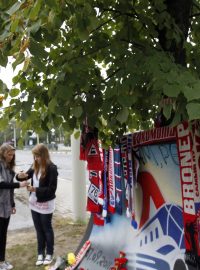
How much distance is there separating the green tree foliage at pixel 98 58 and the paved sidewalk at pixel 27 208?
5592 millimetres

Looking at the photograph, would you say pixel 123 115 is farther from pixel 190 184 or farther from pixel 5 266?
pixel 5 266

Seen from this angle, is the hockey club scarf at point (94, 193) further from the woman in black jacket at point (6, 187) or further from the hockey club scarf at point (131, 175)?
the woman in black jacket at point (6, 187)

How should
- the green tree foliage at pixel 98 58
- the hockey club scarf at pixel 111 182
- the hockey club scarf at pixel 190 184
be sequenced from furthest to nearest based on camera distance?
the hockey club scarf at pixel 111 182, the hockey club scarf at pixel 190 184, the green tree foliage at pixel 98 58

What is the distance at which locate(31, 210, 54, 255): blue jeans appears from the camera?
228 inches

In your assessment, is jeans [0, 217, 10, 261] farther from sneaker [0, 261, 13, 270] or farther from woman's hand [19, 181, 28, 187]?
woman's hand [19, 181, 28, 187]

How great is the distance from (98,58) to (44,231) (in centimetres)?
333

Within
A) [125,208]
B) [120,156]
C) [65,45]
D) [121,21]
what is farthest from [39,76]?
[125,208]

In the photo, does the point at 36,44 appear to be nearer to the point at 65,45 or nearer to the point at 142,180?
the point at 65,45

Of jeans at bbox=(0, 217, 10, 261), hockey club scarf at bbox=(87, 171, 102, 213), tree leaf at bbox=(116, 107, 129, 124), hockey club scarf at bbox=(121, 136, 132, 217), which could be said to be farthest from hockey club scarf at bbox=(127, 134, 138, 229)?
jeans at bbox=(0, 217, 10, 261)

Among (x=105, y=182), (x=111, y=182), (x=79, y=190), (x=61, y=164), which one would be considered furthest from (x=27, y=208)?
(x=61, y=164)

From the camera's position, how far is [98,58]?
329cm

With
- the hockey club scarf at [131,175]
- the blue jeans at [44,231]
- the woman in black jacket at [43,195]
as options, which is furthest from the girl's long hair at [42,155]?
the hockey club scarf at [131,175]

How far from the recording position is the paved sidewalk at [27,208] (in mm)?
8828

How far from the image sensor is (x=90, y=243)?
463cm
